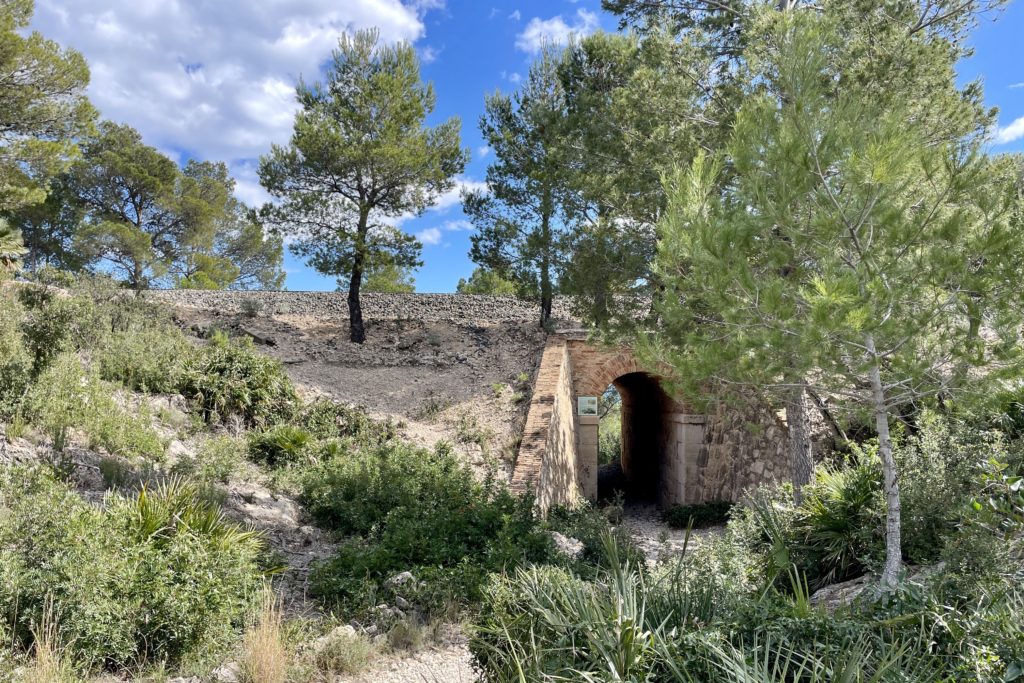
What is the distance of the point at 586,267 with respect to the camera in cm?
906

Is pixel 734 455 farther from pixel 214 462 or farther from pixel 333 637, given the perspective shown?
pixel 333 637

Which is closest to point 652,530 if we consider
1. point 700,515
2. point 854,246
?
point 700,515

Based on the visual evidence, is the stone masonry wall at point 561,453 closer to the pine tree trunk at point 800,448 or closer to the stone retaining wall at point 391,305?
the pine tree trunk at point 800,448

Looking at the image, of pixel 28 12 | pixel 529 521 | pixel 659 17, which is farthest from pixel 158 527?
pixel 28 12

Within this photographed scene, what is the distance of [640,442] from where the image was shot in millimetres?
15609

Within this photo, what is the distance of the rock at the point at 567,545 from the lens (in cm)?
575

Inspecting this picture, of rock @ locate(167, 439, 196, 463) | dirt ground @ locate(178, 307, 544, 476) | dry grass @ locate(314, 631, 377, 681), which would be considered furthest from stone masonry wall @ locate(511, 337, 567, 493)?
rock @ locate(167, 439, 196, 463)

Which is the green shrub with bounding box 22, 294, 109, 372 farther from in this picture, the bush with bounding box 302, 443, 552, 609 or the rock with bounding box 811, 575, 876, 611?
the rock with bounding box 811, 575, 876, 611

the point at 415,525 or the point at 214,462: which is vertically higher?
the point at 214,462

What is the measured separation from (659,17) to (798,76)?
5.35 metres

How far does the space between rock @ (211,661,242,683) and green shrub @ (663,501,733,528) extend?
28.7 ft

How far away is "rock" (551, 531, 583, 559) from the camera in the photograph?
5.75 m

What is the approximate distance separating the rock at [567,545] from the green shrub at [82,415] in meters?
4.38

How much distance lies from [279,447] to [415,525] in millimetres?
3341
